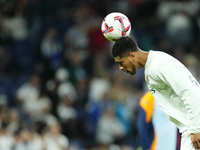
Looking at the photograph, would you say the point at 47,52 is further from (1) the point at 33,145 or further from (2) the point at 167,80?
(2) the point at 167,80

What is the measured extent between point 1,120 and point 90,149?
2.05 metres

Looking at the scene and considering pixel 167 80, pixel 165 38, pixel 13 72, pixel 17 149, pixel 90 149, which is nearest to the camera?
pixel 167 80

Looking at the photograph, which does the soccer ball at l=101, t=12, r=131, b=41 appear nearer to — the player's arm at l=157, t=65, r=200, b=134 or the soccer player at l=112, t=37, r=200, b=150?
the soccer player at l=112, t=37, r=200, b=150

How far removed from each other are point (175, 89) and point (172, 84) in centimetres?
5

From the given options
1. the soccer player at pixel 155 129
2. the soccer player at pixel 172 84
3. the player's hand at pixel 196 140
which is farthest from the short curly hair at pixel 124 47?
the soccer player at pixel 155 129

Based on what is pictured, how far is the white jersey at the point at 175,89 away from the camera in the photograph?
144 inches

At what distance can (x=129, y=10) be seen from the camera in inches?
485

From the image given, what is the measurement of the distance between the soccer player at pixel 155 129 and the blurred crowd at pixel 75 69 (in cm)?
311

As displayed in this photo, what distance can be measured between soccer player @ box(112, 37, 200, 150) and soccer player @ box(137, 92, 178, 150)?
1.83 meters

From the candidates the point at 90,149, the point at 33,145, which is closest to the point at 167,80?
the point at 33,145

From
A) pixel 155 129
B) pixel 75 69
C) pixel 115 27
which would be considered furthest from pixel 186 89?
pixel 75 69

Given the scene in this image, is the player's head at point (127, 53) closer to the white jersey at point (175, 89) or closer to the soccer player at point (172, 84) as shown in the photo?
the soccer player at point (172, 84)

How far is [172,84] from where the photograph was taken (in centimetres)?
374

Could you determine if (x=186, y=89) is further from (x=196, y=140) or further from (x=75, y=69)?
(x=75, y=69)
